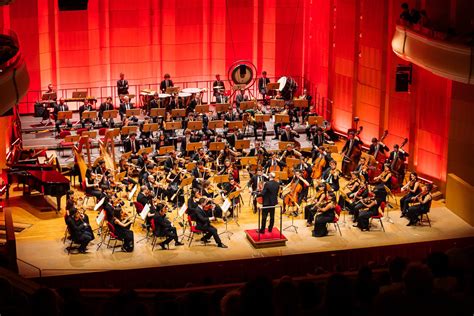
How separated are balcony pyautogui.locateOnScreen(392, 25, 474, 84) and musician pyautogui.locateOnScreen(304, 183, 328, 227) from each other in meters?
3.22

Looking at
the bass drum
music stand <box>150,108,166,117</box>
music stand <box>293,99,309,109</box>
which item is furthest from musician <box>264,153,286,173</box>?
the bass drum

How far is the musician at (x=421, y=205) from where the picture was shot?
1605 cm

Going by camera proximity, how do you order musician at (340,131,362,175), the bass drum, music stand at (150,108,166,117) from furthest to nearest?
1. the bass drum
2. music stand at (150,108,166,117)
3. musician at (340,131,362,175)

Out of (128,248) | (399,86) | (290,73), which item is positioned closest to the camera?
(128,248)

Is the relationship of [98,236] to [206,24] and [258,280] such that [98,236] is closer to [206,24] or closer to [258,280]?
[258,280]

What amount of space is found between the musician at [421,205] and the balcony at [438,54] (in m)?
2.26

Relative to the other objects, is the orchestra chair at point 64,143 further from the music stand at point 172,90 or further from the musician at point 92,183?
the music stand at point 172,90

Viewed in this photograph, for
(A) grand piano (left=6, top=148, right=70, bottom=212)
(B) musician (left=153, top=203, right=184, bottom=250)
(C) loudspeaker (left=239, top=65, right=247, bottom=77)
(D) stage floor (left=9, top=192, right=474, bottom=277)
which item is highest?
(C) loudspeaker (left=239, top=65, right=247, bottom=77)

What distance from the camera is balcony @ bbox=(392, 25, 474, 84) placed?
588 inches

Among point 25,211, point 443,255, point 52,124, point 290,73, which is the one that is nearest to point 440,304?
point 443,255

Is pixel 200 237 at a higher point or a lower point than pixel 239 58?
lower

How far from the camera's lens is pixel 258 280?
20.0 feet

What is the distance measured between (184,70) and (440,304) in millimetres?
21263

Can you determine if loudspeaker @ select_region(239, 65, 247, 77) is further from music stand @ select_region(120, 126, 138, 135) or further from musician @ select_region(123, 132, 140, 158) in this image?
musician @ select_region(123, 132, 140, 158)
